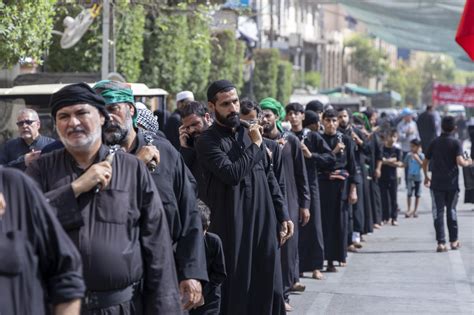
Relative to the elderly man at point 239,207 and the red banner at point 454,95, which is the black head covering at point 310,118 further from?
the red banner at point 454,95

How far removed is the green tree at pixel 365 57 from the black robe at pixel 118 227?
3512 inches

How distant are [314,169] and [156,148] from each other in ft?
26.7

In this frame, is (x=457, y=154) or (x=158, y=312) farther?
(x=457, y=154)

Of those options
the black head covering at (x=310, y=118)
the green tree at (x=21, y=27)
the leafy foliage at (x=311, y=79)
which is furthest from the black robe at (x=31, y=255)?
the leafy foliage at (x=311, y=79)

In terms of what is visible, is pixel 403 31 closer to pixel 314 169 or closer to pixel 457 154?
pixel 457 154

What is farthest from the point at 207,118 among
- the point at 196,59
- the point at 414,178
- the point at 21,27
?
the point at 196,59

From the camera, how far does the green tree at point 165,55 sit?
29.1 metres

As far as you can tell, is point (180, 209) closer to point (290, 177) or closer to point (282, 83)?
point (290, 177)

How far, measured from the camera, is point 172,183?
7.36m

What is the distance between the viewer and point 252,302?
968 centimetres

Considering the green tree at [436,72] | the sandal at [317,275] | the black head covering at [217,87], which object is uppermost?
the green tree at [436,72]

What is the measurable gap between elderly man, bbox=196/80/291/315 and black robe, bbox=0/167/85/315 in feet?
15.0

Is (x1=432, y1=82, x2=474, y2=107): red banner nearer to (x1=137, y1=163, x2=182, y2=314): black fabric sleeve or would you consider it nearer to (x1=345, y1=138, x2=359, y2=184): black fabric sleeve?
(x1=345, y1=138, x2=359, y2=184): black fabric sleeve

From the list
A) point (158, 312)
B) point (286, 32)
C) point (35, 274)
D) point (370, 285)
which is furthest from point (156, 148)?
point (286, 32)
